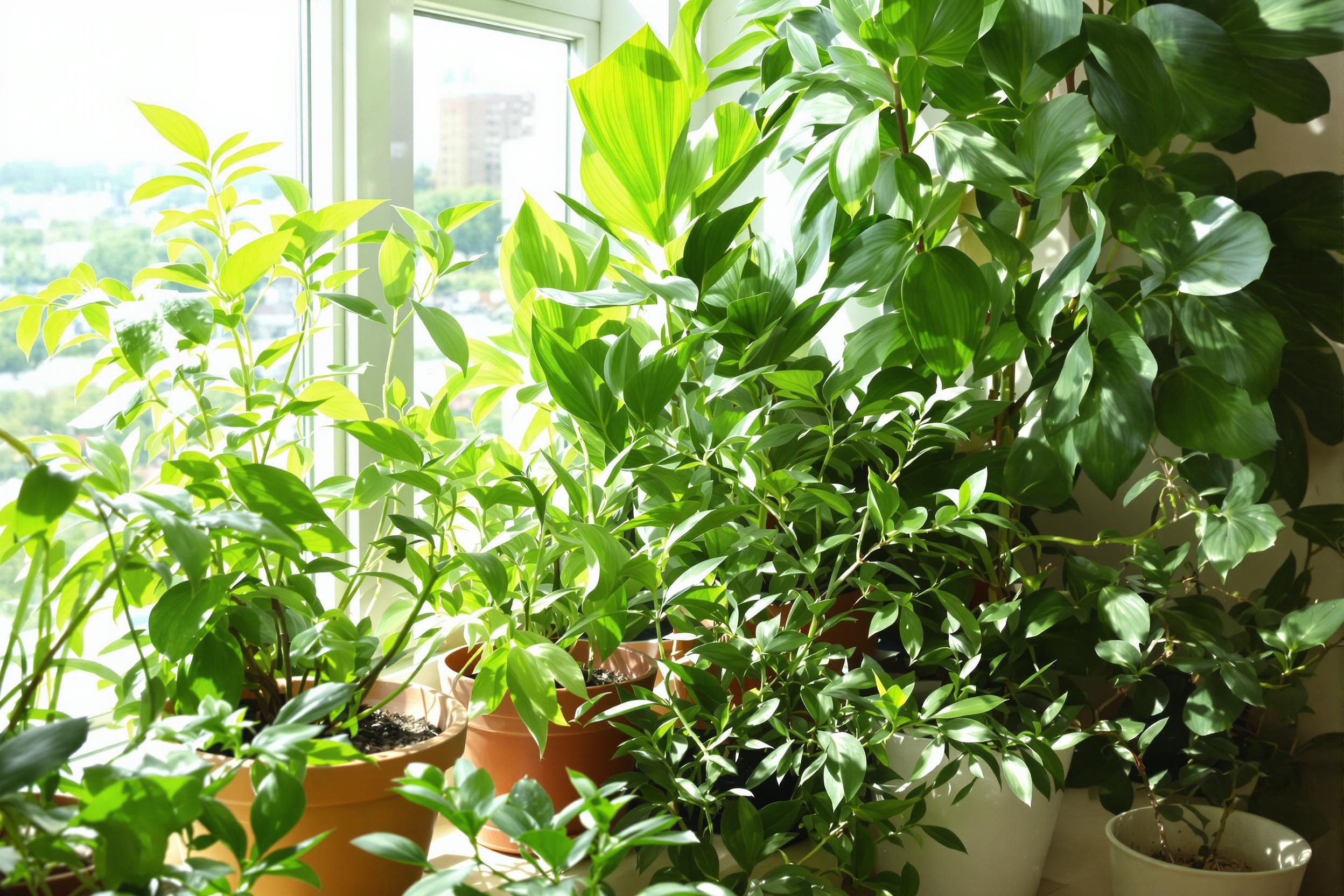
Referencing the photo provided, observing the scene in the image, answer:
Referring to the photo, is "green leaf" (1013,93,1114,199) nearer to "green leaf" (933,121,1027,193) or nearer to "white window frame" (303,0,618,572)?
"green leaf" (933,121,1027,193)

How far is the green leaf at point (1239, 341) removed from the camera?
2.75ft

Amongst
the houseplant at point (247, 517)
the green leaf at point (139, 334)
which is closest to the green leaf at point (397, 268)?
the houseplant at point (247, 517)

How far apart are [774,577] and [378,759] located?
13.4 inches

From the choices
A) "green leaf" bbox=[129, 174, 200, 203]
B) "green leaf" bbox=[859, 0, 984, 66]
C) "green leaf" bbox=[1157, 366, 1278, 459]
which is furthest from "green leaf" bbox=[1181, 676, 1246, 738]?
"green leaf" bbox=[129, 174, 200, 203]

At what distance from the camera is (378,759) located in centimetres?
70

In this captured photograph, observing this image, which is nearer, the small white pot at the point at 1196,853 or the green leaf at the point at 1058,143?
the green leaf at the point at 1058,143

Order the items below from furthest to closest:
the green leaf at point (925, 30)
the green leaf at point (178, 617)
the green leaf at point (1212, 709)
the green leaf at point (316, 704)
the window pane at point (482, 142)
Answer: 1. the window pane at point (482, 142)
2. the green leaf at point (1212, 709)
3. the green leaf at point (925, 30)
4. the green leaf at point (178, 617)
5. the green leaf at point (316, 704)

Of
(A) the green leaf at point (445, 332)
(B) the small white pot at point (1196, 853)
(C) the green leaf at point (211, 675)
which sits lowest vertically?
(B) the small white pot at point (1196, 853)

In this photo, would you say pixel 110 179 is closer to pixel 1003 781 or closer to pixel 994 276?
pixel 994 276

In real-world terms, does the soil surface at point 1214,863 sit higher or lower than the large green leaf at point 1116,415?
lower

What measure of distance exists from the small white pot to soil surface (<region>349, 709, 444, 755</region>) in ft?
2.15

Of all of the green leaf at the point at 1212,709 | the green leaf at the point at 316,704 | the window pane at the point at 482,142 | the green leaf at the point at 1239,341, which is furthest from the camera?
the window pane at the point at 482,142

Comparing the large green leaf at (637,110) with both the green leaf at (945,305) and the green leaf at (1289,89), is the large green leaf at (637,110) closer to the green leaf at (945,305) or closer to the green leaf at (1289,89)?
the green leaf at (945,305)

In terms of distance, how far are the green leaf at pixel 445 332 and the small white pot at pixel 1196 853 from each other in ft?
2.50
